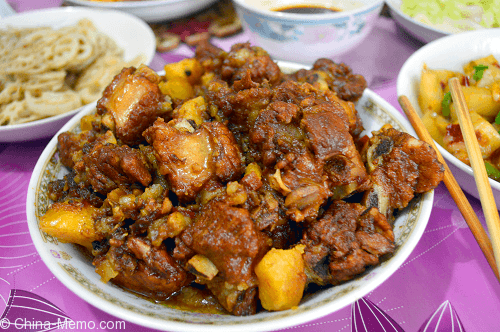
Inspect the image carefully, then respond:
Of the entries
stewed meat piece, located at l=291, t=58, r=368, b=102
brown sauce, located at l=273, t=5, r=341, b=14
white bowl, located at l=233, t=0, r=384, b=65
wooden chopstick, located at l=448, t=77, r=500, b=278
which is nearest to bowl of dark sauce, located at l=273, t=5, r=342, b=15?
brown sauce, located at l=273, t=5, r=341, b=14

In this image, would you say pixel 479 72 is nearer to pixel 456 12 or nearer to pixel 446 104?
pixel 446 104

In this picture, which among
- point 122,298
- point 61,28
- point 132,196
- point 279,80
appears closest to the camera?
point 122,298

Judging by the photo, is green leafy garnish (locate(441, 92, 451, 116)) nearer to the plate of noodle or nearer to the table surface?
the table surface

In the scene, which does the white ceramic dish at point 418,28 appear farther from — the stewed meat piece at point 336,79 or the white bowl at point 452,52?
the stewed meat piece at point 336,79

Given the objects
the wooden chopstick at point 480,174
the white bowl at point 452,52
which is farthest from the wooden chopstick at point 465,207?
the white bowl at point 452,52

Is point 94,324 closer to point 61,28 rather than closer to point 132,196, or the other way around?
point 132,196

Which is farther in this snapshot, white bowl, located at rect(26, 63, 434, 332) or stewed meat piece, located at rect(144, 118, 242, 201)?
stewed meat piece, located at rect(144, 118, 242, 201)

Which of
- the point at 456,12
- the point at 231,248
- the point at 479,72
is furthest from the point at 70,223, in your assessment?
the point at 456,12

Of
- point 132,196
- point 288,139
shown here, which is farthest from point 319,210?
point 132,196
